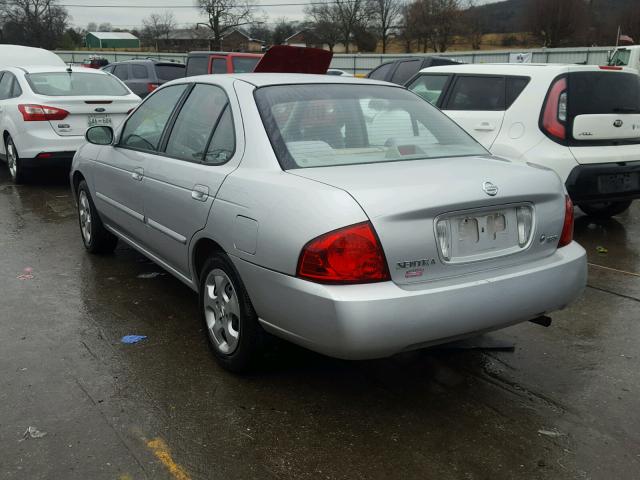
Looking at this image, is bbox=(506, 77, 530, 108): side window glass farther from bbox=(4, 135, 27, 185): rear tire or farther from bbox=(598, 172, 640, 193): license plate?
bbox=(4, 135, 27, 185): rear tire

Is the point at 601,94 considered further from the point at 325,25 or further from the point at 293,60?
the point at 325,25

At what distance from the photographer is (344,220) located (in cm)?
267

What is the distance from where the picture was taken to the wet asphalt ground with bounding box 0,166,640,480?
2.69 m

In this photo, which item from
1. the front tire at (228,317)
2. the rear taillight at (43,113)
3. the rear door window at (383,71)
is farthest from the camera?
the rear door window at (383,71)

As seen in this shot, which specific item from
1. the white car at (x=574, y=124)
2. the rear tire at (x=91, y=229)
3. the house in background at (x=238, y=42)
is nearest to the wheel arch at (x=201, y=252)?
the rear tire at (x=91, y=229)

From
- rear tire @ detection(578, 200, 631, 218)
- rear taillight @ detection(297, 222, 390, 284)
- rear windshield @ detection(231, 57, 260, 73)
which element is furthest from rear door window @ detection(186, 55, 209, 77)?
rear taillight @ detection(297, 222, 390, 284)

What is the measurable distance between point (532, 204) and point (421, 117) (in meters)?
1.03

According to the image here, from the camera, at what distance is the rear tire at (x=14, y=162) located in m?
8.78

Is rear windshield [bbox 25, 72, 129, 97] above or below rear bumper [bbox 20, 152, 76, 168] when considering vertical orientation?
above

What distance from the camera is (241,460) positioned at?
107 inches

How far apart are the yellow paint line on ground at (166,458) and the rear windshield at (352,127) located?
1403mm

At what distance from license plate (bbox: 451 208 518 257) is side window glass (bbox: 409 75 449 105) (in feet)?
14.0

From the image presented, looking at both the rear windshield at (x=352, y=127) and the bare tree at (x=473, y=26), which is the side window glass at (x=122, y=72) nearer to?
the rear windshield at (x=352, y=127)

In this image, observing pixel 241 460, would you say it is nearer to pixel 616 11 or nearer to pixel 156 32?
pixel 616 11
